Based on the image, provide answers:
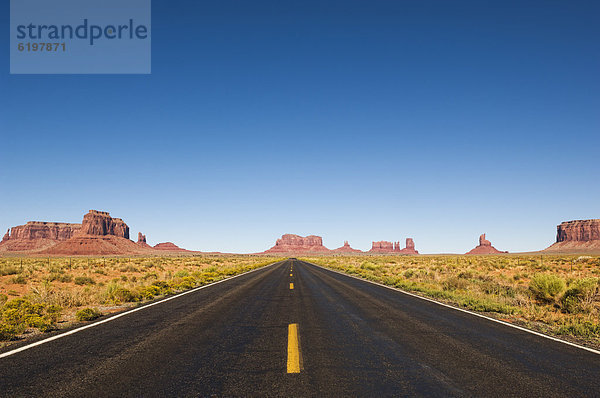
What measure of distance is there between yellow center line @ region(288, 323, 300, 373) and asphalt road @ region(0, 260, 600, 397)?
2.4 inches

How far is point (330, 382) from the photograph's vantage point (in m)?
4.02

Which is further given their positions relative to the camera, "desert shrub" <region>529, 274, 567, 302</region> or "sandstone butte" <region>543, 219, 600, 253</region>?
"sandstone butte" <region>543, 219, 600, 253</region>

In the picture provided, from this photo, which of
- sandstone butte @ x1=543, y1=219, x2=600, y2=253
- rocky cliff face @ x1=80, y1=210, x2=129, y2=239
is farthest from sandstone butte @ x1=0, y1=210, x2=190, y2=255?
sandstone butte @ x1=543, y1=219, x2=600, y2=253

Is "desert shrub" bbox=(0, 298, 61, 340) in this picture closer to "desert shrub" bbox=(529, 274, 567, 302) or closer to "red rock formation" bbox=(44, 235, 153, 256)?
"desert shrub" bbox=(529, 274, 567, 302)

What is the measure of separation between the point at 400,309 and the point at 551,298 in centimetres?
743

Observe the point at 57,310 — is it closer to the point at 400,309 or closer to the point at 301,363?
the point at 301,363

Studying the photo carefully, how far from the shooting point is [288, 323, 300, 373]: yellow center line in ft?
14.9

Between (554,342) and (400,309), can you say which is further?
(400,309)

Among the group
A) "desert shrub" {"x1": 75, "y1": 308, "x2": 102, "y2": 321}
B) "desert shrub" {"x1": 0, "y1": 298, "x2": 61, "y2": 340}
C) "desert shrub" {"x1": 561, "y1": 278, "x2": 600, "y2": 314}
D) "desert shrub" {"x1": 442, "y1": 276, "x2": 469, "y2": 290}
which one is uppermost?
"desert shrub" {"x1": 0, "y1": 298, "x2": 61, "y2": 340}

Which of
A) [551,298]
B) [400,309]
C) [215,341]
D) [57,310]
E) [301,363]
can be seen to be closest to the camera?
[301,363]

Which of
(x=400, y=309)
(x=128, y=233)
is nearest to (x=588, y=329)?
(x=400, y=309)

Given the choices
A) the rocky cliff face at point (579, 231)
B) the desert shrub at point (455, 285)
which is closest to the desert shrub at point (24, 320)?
the desert shrub at point (455, 285)

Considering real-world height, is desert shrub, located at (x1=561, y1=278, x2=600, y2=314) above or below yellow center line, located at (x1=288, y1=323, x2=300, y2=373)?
below

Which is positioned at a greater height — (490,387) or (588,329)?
(490,387)
